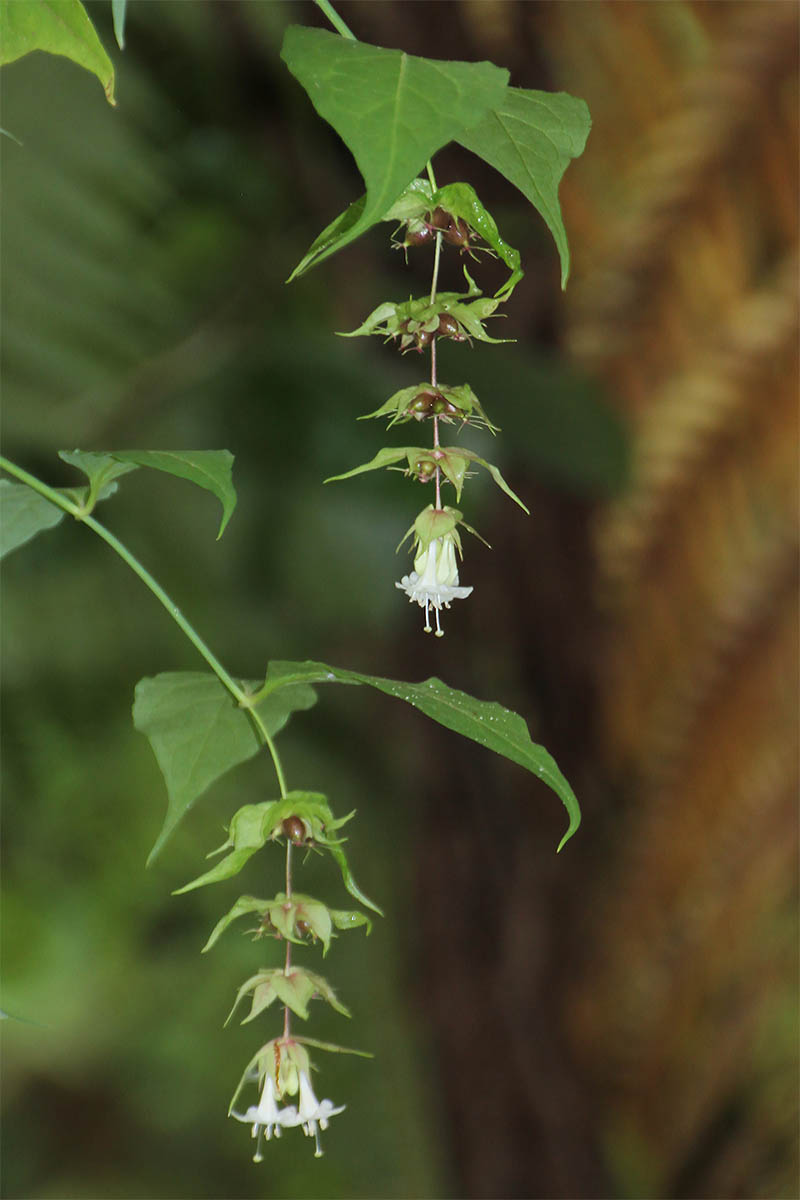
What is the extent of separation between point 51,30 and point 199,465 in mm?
123

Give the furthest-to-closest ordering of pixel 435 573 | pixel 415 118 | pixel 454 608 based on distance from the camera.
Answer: pixel 454 608
pixel 435 573
pixel 415 118

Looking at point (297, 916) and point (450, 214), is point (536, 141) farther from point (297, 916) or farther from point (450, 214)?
point (297, 916)

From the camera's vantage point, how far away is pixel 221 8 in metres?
0.95

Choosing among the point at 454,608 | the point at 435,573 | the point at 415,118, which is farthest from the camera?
the point at 454,608

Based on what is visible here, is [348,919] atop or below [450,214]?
below

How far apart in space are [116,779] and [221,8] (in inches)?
27.6

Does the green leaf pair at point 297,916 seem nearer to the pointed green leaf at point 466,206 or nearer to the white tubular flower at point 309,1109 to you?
the white tubular flower at point 309,1109

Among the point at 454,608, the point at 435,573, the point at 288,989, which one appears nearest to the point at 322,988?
the point at 288,989

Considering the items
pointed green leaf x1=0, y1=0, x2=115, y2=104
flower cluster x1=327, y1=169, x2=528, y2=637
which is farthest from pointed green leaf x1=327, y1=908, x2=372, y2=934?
pointed green leaf x1=0, y1=0, x2=115, y2=104

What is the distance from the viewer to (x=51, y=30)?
31 cm

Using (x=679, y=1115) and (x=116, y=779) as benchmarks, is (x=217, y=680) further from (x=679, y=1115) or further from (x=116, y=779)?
(x=679, y=1115)

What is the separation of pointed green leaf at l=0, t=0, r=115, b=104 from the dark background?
1.82 feet

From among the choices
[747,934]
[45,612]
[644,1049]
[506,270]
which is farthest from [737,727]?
[45,612]

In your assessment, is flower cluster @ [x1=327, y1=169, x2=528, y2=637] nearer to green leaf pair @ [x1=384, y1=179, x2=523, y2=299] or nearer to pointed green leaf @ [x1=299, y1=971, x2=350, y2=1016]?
green leaf pair @ [x1=384, y1=179, x2=523, y2=299]
